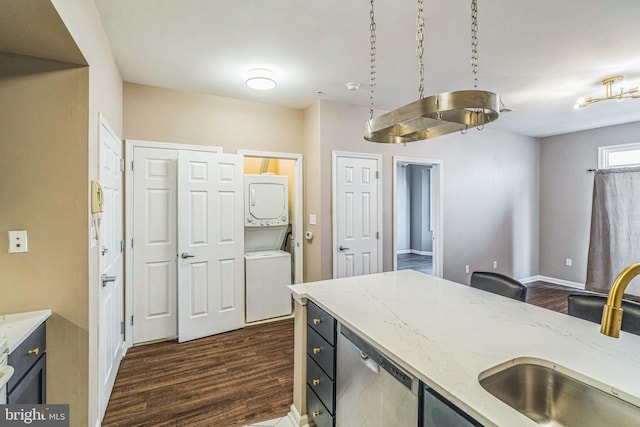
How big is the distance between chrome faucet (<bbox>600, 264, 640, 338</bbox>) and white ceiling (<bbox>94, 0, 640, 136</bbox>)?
5.83 feet

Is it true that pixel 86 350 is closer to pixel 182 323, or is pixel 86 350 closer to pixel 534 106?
pixel 182 323

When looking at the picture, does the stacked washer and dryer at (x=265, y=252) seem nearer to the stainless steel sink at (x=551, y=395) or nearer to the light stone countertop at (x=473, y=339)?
the light stone countertop at (x=473, y=339)

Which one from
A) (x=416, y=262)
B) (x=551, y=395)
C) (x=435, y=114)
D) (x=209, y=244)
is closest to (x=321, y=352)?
(x=551, y=395)

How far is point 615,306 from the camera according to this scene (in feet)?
2.59

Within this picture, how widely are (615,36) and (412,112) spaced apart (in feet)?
7.02

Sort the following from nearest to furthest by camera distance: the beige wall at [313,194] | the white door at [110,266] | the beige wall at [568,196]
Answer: the white door at [110,266] → the beige wall at [313,194] → the beige wall at [568,196]

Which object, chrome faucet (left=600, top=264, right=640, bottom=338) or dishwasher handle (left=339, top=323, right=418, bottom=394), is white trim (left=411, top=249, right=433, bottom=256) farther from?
chrome faucet (left=600, top=264, right=640, bottom=338)

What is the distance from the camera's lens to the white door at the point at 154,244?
3016 millimetres

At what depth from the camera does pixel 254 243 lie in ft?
12.8

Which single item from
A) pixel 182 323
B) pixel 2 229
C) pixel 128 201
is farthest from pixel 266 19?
pixel 182 323

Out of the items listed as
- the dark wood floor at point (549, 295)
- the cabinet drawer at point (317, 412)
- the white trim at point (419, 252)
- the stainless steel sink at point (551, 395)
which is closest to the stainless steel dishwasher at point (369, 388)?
the cabinet drawer at point (317, 412)

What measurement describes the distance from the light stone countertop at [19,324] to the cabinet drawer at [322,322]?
4.36 ft

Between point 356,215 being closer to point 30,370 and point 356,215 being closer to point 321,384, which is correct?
point 321,384

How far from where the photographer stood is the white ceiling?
6.24ft
